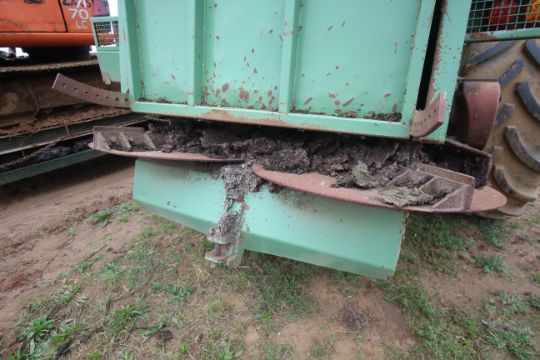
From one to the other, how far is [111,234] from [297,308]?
1.78 metres

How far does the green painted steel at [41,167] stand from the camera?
3.42m

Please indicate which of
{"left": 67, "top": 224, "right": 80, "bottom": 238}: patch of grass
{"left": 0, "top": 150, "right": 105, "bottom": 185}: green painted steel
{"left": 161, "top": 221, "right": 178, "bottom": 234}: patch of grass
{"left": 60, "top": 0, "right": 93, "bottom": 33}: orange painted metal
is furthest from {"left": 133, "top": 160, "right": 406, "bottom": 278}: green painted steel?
{"left": 60, "top": 0, "right": 93, "bottom": 33}: orange painted metal

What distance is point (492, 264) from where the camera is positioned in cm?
238

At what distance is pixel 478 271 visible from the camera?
2.35 metres

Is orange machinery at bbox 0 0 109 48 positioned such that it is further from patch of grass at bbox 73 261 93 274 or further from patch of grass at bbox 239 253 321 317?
patch of grass at bbox 239 253 321 317

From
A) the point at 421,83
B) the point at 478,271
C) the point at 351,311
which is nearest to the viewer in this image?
the point at 421,83

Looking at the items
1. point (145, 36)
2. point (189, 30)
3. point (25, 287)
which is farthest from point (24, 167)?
point (189, 30)

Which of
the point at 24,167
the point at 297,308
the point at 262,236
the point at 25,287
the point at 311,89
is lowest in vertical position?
the point at 25,287

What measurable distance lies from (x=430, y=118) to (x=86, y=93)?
168 cm

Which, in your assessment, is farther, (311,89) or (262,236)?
(262,236)

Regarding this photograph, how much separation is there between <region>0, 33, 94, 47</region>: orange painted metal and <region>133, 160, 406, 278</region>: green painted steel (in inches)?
118

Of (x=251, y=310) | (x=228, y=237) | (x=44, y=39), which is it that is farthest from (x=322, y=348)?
(x=44, y=39)

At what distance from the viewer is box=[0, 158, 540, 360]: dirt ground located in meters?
1.71

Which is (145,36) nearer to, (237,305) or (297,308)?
(237,305)
